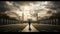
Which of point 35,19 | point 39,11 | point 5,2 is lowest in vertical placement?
point 35,19

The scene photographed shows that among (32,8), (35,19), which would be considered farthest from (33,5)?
(35,19)

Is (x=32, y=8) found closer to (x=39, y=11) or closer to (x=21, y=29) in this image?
(x=39, y=11)

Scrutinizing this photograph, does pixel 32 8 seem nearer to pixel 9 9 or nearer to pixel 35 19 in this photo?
pixel 35 19

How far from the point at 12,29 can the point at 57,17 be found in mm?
2494

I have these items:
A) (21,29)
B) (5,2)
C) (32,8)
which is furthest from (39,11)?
(5,2)

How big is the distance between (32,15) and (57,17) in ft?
4.42

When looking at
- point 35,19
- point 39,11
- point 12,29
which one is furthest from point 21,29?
point 39,11

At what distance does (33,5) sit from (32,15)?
0.54 m

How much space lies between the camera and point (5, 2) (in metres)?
6.94

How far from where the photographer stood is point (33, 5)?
23.1 feet

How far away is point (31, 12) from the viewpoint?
278 inches

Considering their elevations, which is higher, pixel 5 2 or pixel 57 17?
pixel 5 2

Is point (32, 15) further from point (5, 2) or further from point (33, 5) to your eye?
point (5, 2)

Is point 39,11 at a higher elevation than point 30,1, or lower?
lower
